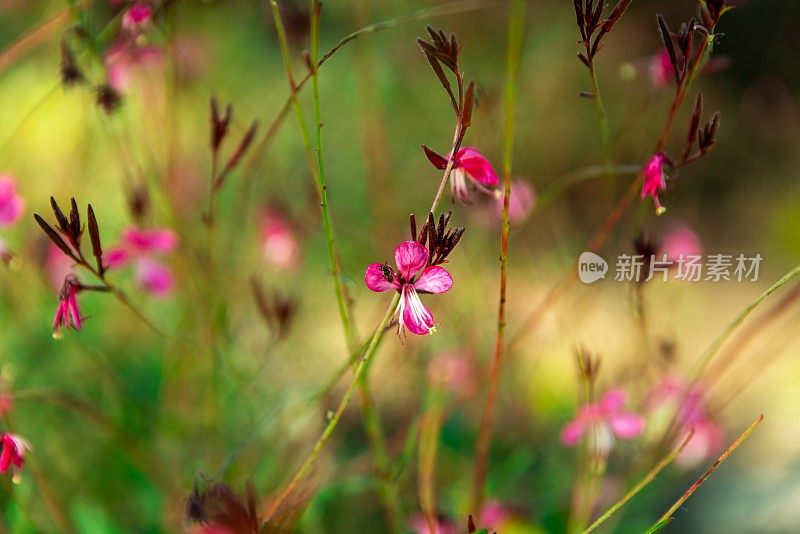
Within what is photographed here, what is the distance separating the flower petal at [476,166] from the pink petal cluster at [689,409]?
1.34ft

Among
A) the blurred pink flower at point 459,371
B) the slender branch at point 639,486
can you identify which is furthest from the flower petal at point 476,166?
the blurred pink flower at point 459,371

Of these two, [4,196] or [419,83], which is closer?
[4,196]

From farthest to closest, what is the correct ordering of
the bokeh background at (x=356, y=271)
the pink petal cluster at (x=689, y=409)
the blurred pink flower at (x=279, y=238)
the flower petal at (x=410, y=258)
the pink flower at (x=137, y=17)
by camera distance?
the blurred pink flower at (x=279, y=238) < the bokeh background at (x=356, y=271) < the pink petal cluster at (x=689, y=409) < the pink flower at (x=137, y=17) < the flower petal at (x=410, y=258)

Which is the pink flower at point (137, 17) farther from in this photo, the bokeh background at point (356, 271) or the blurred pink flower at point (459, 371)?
the blurred pink flower at point (459, 371)

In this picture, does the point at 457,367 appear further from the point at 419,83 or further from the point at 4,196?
the point at 419,83

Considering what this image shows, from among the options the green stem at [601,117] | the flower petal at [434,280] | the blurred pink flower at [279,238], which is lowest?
the flower petal at [434,280]

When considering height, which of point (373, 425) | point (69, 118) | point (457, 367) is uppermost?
point (69, 118)

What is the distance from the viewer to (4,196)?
32.9 inches

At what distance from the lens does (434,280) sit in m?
0.55

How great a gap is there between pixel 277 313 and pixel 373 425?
6.2 inches

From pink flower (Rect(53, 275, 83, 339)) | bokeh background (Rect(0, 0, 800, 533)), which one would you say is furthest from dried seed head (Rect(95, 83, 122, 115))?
pink flower (Rect(53, 275, 83, 339))

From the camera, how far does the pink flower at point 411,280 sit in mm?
542

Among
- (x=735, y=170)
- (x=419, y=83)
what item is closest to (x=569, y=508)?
(x=419, y=83)

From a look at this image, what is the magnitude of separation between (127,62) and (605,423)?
712mm
